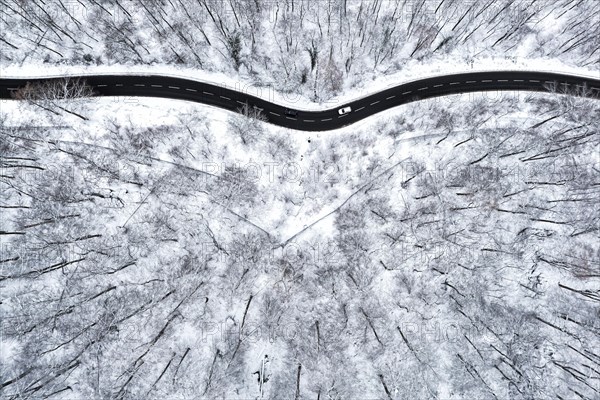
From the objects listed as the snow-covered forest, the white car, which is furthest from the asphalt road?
the snow-covered forest

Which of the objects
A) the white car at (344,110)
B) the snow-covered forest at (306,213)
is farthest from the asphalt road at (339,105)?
the snow-covered forest at (306,213)

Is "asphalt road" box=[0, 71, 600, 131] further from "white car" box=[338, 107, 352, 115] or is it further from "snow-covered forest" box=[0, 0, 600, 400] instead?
"snow-covered forest" box=[0, 0, 600, 400]

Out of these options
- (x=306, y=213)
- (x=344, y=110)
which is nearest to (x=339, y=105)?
(x=344, y=110)

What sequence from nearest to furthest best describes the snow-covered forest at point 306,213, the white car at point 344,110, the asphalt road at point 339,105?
the snow-covered forest at point 306,213 → the asphalt road at point 339,105 → the white car at point 344,110

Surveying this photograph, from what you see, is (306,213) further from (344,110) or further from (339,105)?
(339,105)

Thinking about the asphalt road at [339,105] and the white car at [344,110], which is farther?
the white car at [344,110]

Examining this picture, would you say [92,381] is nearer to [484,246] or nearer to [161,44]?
[161,44]

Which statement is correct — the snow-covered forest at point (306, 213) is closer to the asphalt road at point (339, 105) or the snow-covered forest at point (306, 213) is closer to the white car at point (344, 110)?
the asphalt road at point (339, 105)
